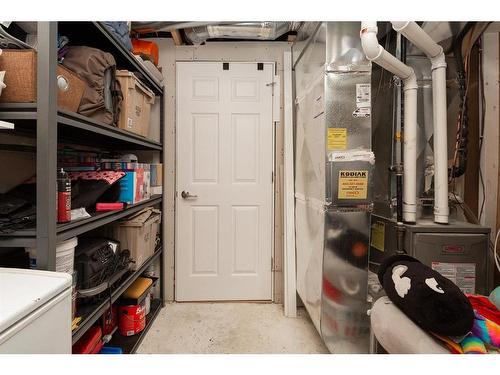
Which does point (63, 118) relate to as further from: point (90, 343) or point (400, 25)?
point (400, 25)

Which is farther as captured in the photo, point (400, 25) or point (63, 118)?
point (400, 25)

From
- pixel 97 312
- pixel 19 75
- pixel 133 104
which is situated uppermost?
pixel 133 104

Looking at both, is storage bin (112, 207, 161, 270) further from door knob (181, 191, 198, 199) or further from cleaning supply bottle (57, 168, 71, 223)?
cleaning supply bottle (57, 168, 71, 223)

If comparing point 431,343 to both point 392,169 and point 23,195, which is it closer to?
point 392,169

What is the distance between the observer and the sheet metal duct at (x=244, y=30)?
206 cm

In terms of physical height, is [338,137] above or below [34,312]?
above

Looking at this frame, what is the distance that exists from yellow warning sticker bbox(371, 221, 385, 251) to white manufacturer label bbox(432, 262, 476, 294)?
0.32m

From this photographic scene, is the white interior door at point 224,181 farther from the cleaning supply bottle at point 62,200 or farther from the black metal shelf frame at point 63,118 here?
the cleaning supply bottle at point 62,200

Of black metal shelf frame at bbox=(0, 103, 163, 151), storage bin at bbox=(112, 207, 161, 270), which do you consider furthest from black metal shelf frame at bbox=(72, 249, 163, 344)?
black metal shelf frame at bbox=(0, 103, 163, 151)

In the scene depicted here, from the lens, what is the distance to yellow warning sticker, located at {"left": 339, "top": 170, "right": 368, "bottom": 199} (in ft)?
5.11

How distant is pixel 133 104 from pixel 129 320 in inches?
59.6

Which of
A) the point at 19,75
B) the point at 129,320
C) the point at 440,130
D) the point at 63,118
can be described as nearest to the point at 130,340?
the point at 129,320

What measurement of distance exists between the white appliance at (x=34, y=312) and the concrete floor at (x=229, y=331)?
1.14 m

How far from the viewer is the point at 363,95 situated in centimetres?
156
